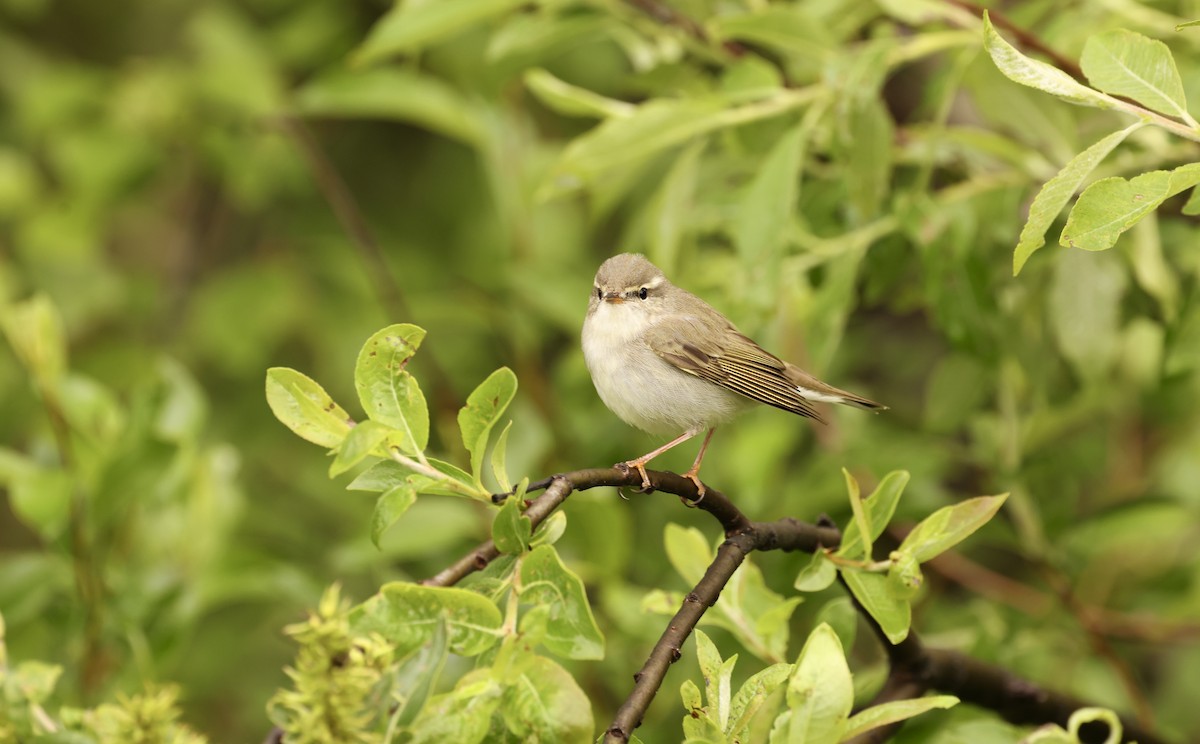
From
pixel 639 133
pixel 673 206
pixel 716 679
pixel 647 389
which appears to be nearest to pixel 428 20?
pixel 639 133

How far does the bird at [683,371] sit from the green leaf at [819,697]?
124 centimetres

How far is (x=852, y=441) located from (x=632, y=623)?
998 mm

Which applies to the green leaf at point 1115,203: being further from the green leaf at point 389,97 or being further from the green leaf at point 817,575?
the green leaf at point 389,97

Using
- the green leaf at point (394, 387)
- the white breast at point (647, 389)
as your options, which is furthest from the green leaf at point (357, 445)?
the white breast at point (647, 389)

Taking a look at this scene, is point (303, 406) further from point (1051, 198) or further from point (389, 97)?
point (389, 97)

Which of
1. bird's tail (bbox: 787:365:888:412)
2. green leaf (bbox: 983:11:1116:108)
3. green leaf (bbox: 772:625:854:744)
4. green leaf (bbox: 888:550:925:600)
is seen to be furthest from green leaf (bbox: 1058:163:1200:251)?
bird's tail (bbox: 787:365:888:412)

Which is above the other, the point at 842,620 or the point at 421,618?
the point at 421,618

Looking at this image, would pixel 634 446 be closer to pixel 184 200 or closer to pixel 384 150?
pixel 384 150

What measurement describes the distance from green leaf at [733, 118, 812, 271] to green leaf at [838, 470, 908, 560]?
793mm

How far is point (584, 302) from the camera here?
388 cm

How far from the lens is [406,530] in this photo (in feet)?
Answer: 11.6

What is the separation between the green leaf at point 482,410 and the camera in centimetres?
165

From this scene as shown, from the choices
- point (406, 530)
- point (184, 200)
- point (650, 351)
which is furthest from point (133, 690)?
point (184, 200)

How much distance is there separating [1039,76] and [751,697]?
0.96 metres
